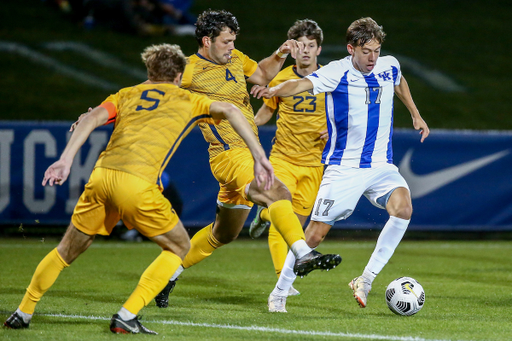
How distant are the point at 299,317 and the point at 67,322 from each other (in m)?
1.73

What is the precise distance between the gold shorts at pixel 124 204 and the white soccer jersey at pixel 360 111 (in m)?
1.97

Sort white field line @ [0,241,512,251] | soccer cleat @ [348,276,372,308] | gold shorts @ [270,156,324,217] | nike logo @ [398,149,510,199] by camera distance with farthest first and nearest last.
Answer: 1. nike logo @ [398,149,510,199]
2. white field line @ [0,241,512,251]
3. gold shorts @ [270,156,324,217]
4. soccer cleat @ [348,276,372,308]

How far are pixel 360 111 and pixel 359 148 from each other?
0.31m

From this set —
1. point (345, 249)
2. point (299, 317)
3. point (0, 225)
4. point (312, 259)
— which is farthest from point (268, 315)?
point (0, 225)

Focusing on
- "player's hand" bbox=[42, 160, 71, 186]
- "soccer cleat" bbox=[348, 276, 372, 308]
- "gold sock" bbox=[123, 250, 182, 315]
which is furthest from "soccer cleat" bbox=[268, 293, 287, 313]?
"player's hand" bbox=[42, 160, 71, 186]

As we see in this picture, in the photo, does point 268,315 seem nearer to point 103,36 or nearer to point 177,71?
point 177,71

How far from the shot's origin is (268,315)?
5520 millimetres

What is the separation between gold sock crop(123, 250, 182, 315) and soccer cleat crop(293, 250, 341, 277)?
846 mm

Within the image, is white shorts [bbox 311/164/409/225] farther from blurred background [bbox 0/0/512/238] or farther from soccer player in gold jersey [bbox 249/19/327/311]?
blurred background [bbox 0/0/512/238]

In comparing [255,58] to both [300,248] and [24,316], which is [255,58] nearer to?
[300,248]

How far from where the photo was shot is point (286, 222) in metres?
5.15

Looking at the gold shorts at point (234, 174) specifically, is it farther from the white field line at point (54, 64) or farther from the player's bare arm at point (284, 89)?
the white field line at point (54, 64)

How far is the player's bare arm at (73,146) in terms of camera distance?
14.2 feet

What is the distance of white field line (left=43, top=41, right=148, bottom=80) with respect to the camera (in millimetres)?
18797
